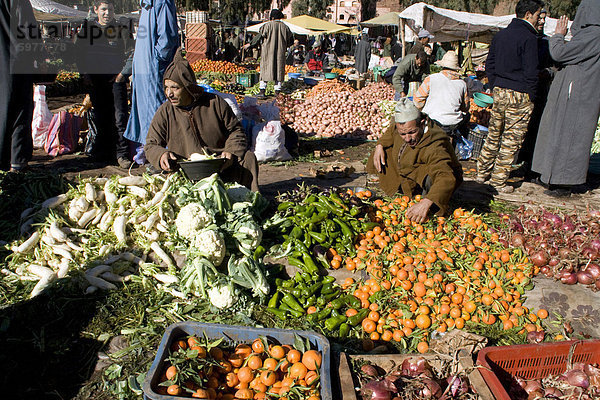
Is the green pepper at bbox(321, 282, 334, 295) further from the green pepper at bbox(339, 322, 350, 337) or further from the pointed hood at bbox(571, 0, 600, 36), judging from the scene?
the pointed hood at bbox(571, 0, 600, 36)

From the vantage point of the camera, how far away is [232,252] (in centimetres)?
334

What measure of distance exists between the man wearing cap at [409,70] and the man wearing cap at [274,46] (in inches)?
152

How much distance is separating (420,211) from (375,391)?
2.18 m

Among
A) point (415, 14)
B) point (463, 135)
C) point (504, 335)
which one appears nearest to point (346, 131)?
point (463, 135)

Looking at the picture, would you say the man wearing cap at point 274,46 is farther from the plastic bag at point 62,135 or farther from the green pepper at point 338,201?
the green pepper at point 338,201

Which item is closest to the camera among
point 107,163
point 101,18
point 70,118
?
point 101,18

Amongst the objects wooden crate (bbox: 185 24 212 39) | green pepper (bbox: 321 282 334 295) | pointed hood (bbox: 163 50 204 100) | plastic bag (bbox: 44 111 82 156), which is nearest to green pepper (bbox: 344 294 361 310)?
green pepper (bbox: 321 282 334 295)

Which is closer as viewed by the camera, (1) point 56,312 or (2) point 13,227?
(1) point 56,312

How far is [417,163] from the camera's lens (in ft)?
14.2

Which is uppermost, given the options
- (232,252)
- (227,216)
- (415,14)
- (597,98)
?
(415,14)

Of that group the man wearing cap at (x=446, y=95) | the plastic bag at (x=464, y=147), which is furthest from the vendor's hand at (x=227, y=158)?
the plastic bag at (x=464, y=147)

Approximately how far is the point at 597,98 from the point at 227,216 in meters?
4.81

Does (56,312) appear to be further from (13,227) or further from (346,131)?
(346,131)

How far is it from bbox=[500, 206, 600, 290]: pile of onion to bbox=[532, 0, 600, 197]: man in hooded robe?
1469mm
